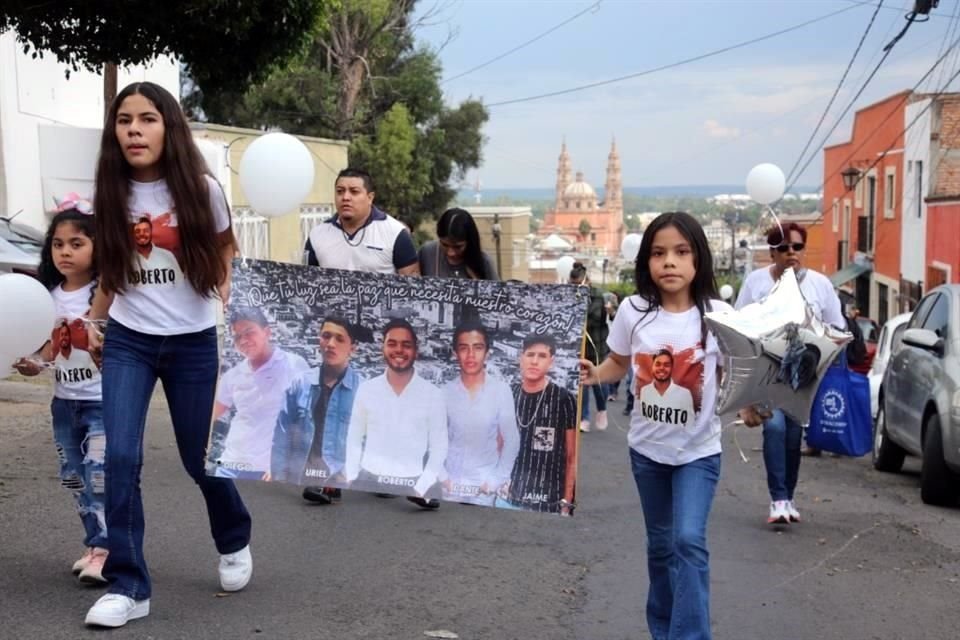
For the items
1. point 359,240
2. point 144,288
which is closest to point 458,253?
point 359,240

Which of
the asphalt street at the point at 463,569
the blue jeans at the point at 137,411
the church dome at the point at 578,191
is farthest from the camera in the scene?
the church dome at the point at 578,191

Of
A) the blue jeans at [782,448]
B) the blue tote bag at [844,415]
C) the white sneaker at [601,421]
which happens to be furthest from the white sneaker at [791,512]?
the white sneaker at [601,421]

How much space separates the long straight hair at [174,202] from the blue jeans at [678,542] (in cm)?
187

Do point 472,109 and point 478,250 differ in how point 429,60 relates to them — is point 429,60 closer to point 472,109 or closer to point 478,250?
point 472,109

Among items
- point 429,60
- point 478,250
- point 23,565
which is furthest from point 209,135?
point 429,60

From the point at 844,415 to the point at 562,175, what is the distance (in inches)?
6813

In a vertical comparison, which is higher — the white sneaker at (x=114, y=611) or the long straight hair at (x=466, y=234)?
the long straight hair at (x=466, y=234)

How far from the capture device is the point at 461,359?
5289 mm

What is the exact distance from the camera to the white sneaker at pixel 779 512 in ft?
25.7

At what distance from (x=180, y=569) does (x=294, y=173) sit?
223cm

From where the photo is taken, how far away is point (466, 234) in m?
7.71

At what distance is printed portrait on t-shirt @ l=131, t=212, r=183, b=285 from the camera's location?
16.4 feet

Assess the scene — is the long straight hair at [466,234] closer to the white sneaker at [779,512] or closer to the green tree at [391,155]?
the white sneaker at [779,512]

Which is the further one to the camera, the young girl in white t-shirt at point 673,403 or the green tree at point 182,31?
the green tree at point 182,31
